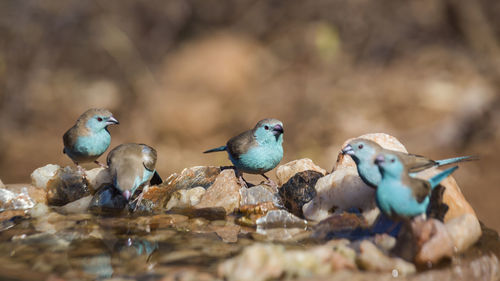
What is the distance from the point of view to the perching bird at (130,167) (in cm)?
396

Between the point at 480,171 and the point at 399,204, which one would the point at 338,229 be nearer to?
the point at 399,204

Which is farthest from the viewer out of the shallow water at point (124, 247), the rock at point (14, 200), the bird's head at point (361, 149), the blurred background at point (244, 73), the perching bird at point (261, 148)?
the blurred background at point (244, 73)

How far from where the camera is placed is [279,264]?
249 centimetres

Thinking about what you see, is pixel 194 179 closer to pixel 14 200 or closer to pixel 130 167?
pixel 130 167

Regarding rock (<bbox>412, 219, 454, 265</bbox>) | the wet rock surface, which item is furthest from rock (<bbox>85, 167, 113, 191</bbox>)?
rock (<bbox>412, 219, 454, 265</bbox>)

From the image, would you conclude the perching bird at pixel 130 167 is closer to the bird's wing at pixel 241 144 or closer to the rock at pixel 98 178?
the rock at pixel 98 178

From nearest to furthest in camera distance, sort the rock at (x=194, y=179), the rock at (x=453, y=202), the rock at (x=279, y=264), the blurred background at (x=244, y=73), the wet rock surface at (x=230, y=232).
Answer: the rock at (x=279, y=264)
the wet rock surface at (x=230, y=232)
the rock at (x=453, y=202)
the rock at (x=194, y=179)
the blurred background at (x=244, y=73)

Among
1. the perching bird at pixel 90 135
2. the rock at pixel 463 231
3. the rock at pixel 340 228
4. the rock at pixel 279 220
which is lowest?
the rock at pixel 463 231

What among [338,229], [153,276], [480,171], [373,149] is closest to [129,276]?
[153,276]

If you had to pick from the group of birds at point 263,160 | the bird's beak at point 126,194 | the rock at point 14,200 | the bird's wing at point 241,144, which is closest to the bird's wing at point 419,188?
the group of birds at point 263,160

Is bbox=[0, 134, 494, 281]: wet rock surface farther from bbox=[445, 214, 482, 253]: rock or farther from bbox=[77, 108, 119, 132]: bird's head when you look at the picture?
bbox=[77, 108, 119, 132]: bird's head

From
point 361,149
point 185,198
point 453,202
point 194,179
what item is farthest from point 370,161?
point 194,179

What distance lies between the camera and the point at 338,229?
10.8ft

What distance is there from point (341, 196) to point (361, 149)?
46cm
